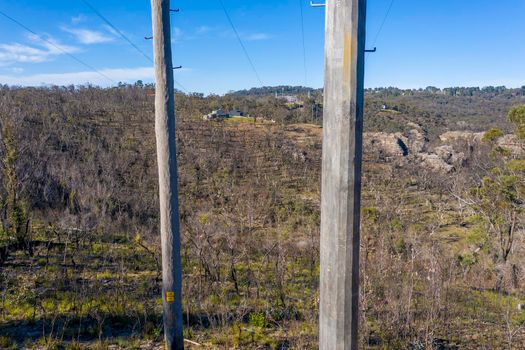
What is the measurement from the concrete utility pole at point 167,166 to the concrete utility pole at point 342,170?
7.42 feet

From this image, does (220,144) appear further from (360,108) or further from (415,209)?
(360,108)

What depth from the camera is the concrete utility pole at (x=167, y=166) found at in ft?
11.7

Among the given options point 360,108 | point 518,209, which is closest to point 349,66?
point 360,108

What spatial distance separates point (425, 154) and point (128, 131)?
32.2 m

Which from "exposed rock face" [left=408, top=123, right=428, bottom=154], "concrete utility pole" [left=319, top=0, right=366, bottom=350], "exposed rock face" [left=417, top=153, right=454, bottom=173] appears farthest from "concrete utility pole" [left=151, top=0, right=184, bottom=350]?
"exposed rock face" [left=408, top=123, right=428, bottom=154]

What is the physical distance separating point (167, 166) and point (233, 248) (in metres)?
5.08

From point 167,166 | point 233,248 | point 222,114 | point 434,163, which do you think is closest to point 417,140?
point 434,163

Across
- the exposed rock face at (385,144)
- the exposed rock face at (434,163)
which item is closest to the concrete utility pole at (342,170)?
the exposed rock face at (434,163)

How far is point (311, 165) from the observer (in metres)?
33.4

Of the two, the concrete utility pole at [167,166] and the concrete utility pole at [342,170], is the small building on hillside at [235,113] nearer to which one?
the concrete utility pole at [167,166]

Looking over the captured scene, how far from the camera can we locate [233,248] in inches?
334

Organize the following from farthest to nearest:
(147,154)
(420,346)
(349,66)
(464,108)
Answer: (464,108) → (147,154) → (420,346) → (349,66)

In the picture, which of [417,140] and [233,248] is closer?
[233,248]

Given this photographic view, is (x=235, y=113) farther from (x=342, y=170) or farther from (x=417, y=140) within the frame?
(x=342, y=170)
